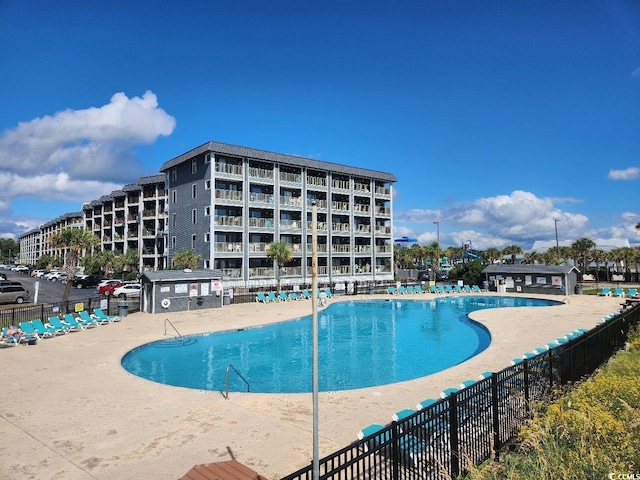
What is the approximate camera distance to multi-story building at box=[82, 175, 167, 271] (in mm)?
58250

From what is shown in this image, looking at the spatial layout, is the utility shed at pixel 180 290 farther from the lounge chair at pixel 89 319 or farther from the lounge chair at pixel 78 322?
the lounge chair at pixel 78 322

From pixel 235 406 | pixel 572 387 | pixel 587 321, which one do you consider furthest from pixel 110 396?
pixel 587 321

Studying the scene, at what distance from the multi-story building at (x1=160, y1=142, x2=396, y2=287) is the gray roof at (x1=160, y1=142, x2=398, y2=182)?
0.37 feet

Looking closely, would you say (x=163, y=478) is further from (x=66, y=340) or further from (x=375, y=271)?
(x=375, y=271)

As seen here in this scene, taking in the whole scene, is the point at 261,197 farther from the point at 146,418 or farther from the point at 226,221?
the point at 146,418

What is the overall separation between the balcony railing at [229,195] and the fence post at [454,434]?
122 feet

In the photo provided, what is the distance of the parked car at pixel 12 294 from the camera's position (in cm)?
3441

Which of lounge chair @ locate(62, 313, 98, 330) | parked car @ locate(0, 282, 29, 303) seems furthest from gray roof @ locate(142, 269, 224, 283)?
parked car @ locate(0, 282, 29, 303)

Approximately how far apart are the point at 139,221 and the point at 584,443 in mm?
63577

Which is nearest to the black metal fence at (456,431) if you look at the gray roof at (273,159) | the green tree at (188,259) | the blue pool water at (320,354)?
the blue pool water at (320,354)

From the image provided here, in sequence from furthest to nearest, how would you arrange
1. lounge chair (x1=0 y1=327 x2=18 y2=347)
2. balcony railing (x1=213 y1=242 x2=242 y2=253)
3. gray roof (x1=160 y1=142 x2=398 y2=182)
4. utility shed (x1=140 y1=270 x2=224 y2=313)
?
gray roof (x1=160 y1=142 x2=398 y2=182)
balcony railing (x1=213 y1=242 x2=242 y2=253)
utility shed (x1=140 y1=270 x2=224 y2=313)
lounge chair (x1=0 y1=327 x2=18 y2=347)

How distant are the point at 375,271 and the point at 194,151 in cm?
2830

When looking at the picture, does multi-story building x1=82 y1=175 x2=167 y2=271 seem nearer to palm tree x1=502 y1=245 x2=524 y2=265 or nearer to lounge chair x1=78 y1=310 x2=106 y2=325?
lounge chair x1=78 y1=310 x2=106 y2=325

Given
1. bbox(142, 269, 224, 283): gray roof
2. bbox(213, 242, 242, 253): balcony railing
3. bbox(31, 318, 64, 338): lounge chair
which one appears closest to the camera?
bbox(31, 318, 64, 338): lounge chair
